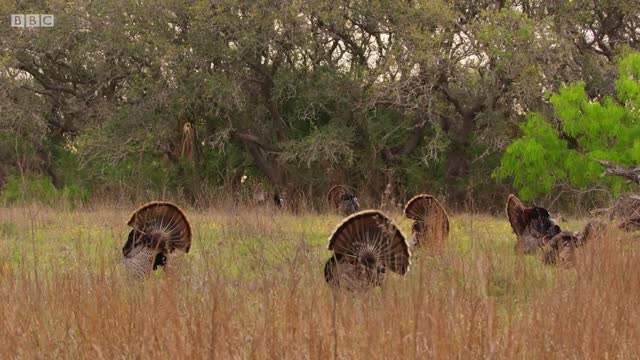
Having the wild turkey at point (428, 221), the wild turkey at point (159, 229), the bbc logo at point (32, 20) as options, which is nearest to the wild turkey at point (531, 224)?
the wild turkey at point (428, 221)

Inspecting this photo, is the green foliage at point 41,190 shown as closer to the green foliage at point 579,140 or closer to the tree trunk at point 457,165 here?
the tree trunk at point 457,165

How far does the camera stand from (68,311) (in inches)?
163

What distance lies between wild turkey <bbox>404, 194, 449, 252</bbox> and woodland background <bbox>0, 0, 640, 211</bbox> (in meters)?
10.3

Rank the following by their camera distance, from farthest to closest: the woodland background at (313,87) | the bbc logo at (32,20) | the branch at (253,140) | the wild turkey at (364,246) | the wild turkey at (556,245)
Answer: the branch at (253,140), the bbc logo at (32,20), the woodland background at (313,87), the wild turkey at (556,245), the wild turkey at (364,246)

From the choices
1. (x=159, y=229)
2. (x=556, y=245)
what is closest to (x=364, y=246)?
(x=159, y=229)

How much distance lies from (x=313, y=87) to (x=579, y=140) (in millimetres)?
8049

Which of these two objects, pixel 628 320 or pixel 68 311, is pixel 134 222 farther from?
pixel 628 320

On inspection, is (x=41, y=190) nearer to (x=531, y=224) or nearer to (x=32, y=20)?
(x=32, y=20)

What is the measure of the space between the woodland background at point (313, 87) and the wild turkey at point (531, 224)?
10.6 metres

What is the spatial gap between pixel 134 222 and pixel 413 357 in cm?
566

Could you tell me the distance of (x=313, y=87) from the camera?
79.9 ft

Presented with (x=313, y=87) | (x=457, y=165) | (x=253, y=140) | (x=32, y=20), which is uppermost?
(x=32, y=20)

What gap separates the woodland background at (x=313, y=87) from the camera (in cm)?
2255

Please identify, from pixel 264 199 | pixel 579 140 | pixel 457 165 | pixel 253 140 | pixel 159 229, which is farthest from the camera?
pixel 457 165
